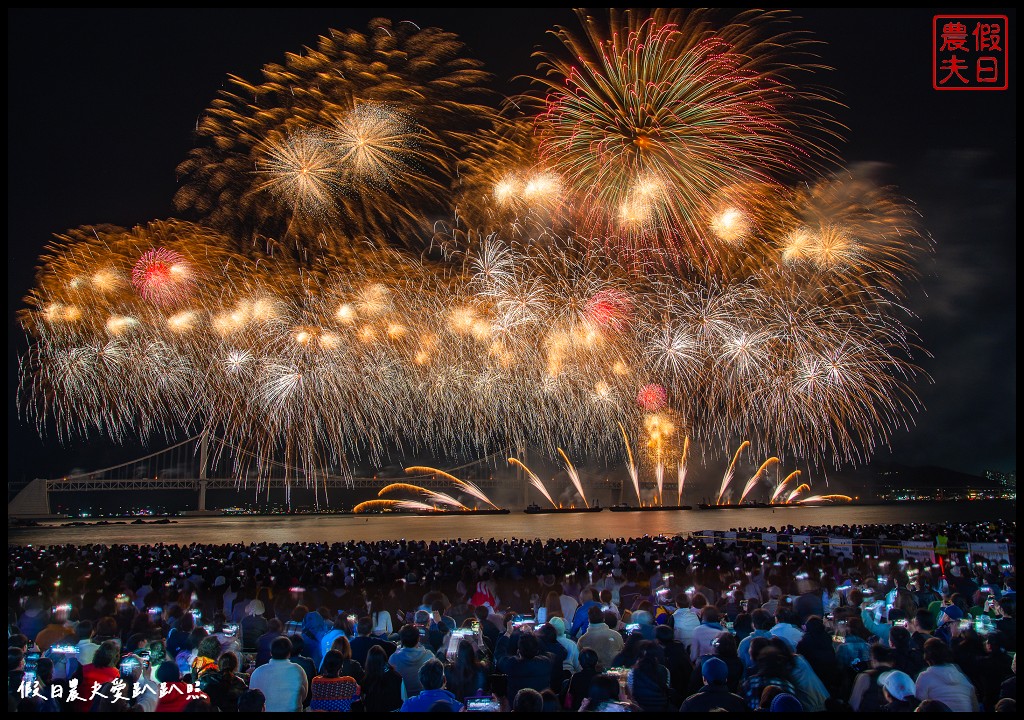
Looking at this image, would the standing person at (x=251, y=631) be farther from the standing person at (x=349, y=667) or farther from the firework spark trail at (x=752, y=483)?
the firework spark trail at (x=752, y=483)

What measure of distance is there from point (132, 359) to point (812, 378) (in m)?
25.0

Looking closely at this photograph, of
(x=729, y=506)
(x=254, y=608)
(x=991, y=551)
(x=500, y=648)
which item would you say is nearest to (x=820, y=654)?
(x=500, y=648)

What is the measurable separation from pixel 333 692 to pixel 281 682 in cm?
44

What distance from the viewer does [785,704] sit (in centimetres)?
504

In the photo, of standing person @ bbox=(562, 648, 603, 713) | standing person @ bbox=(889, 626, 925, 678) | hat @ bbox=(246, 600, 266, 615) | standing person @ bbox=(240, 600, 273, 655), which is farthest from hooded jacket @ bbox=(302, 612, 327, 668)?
standing person @ bbox=(889, 626, 925, 678)

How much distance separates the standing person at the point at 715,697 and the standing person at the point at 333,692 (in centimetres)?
275

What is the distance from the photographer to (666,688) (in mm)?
6172

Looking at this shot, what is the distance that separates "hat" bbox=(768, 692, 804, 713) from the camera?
500 cm

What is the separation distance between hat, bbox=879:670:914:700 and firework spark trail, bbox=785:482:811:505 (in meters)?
85.4

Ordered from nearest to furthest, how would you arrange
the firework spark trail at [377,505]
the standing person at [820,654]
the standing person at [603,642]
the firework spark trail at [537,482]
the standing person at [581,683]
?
the standing person at [581,683]
the standing person at [820,654]
the standing person at [603,642]
the firework spark trail at [537,482]
the firework spark trail at [377,505]

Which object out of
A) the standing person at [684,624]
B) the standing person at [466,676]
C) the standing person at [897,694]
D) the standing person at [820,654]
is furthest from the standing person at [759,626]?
the standing person at [466,676]

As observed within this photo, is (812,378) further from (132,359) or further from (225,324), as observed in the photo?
(132,359)

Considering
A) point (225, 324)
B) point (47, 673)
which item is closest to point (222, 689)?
point (47, 673)

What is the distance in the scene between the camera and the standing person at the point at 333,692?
6.07 m
